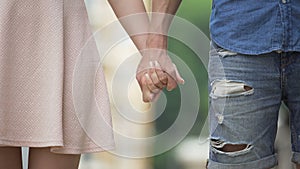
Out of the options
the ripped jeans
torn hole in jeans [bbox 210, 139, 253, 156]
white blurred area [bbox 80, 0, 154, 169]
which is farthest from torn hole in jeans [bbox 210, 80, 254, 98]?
white blurred area [bbox 80, 0, 154, 169]

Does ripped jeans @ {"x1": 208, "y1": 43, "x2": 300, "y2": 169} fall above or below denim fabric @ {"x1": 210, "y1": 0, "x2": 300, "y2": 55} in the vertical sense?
below

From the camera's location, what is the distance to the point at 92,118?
123 centimetres

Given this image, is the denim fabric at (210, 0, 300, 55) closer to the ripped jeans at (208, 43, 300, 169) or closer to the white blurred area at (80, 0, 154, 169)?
the ripped jeans at (208, 43, 300, 169)

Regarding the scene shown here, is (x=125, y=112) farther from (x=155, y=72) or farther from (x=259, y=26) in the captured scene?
(x=259, y=26)

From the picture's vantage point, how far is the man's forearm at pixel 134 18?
4.40 feet

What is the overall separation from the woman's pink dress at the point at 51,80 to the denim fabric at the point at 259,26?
288 millimetres

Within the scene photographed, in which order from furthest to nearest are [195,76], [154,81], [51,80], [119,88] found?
[195,76] < [119,88] < [154,81] < [51,80]

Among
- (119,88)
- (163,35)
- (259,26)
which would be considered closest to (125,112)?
(119,88)

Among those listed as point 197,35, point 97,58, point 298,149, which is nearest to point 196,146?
point 197,35

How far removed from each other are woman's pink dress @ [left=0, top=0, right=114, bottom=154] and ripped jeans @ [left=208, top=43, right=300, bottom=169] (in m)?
0.25

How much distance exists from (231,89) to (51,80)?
1.23 feet

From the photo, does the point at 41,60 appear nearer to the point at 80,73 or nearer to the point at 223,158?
the point at 80,73

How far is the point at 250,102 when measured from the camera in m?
1.31

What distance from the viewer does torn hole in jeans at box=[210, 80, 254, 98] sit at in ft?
4.28
